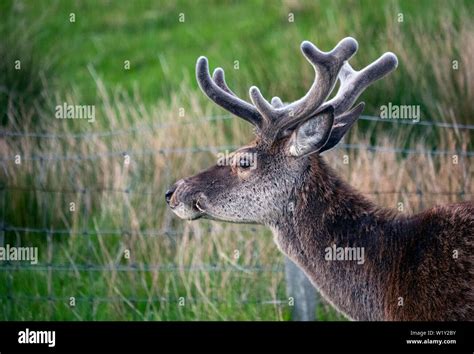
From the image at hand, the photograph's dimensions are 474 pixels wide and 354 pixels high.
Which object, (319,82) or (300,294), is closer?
(319,82)

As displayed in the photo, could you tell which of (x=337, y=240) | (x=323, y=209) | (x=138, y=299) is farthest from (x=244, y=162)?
(x=138, y=299)

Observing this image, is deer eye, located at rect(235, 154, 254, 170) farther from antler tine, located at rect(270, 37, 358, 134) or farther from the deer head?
antler tine, located at rect(270, 37, 358, 134)

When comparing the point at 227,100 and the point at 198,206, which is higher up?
the point at 227,100

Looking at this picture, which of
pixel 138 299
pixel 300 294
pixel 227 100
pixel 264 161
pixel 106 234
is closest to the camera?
pixel 264 161

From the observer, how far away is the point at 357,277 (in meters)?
6.01

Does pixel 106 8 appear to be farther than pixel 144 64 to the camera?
Yes

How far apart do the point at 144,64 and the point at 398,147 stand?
5258mm

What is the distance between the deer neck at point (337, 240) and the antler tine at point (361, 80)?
16.5 inches

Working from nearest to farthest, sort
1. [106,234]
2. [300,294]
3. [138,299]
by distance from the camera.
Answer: [300,294], [138,299], [106,234]

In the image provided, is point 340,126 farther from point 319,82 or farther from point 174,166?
point 174,166

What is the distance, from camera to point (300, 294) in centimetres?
704

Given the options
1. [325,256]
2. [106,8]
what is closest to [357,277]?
[325,256]

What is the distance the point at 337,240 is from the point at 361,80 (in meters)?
0.91

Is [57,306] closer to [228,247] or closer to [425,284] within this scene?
[228,247]
